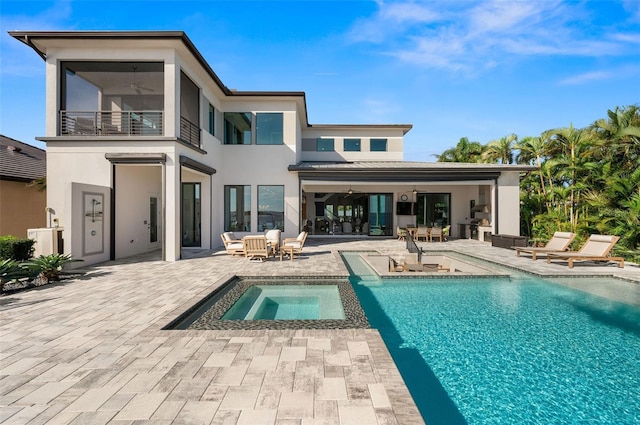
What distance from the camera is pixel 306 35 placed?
16.3 metres

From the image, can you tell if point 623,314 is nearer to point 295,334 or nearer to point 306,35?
point 295,334

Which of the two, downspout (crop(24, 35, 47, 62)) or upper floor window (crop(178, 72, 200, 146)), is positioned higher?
downspout (crop(24, 35, 47, 62))

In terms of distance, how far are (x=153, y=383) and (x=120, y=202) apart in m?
9.95

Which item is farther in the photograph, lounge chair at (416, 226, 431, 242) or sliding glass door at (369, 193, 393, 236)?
sliding glass door at (369, 193, 393, 236)

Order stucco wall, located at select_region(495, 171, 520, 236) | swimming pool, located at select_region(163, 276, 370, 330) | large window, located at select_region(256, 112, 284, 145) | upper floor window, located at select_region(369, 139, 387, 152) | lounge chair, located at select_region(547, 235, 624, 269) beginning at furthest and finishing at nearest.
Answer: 1. upper floor window, located at select_region(369, 139, 387, 152)
2. stucco wall, located at select_region(495, 171, 520, 236)
3. large window, located at select_region(256, 112, 284, 145)
4. lounge chair, located at select_region(547, 235, 624, 269)
5. swimming pool, located at select_region(163, 276, 370, 330)

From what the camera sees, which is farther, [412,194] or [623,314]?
[412,194]

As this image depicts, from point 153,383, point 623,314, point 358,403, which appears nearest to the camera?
point 358,403

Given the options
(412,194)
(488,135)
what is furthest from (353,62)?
(488,135)

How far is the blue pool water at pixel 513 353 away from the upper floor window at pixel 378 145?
13.9 metres

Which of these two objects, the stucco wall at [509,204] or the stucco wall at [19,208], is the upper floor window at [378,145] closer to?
the stucco wall at [509,204]

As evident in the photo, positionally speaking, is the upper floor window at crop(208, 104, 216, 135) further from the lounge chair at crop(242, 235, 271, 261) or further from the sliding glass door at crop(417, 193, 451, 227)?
the sliding glass door at crop(417, 193, 451, 227)

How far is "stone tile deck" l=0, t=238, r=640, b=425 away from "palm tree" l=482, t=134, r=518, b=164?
74.1 feet

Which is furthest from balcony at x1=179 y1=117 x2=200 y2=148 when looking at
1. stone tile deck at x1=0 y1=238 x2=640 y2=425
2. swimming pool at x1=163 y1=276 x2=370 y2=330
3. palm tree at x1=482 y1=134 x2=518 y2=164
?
palm tree at x1=482 y1=134 x2=518 y2=164

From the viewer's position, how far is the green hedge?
871cm
